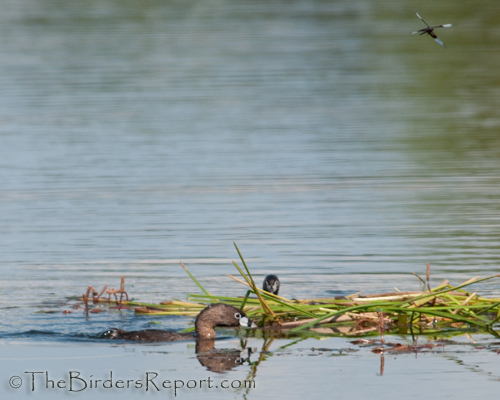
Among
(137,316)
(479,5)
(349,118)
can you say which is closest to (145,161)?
(349,118)

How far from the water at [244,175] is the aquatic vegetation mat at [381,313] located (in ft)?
1.25

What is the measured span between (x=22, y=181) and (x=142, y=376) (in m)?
9.89

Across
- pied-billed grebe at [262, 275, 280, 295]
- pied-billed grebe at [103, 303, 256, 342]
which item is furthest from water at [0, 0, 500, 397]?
pied-billed grebe at [262, 275, 280, 295]

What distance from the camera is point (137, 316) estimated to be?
10.5 metres

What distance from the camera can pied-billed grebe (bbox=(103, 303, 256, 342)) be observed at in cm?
947

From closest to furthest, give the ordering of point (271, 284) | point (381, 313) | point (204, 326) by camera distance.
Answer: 1. point (381, 313)
2. point (204, 326)
3. point (271, 284)

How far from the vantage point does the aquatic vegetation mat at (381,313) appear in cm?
934
